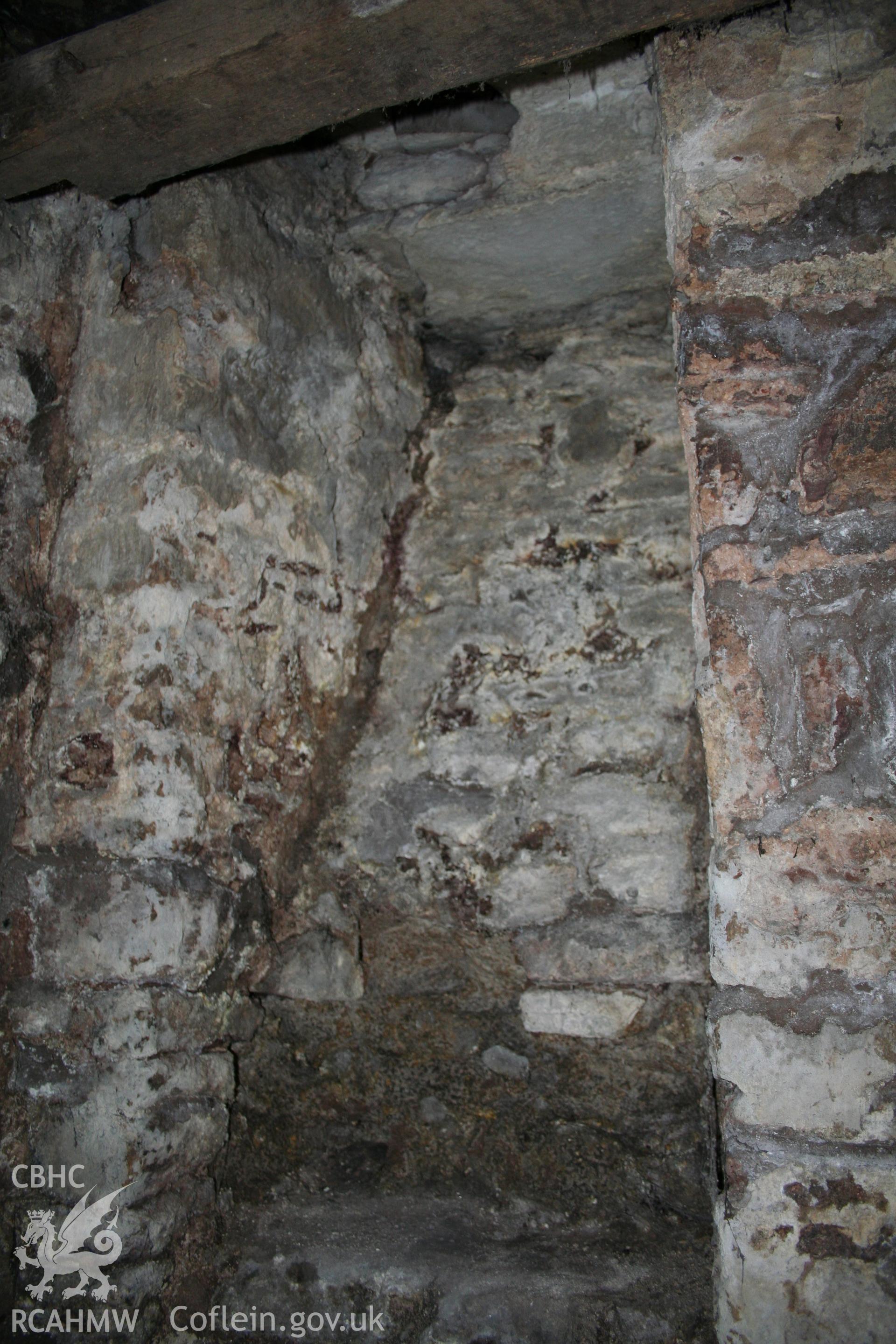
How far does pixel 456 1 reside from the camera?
4.39 ft

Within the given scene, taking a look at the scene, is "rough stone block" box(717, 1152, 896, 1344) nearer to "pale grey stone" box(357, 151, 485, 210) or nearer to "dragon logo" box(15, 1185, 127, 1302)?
"dragon logo" box(15, 1185, 127, 1302)

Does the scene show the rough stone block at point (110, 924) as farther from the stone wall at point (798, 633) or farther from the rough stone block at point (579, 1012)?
the stone wall at point (798, 633)

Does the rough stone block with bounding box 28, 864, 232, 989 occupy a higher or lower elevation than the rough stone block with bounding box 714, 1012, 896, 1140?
higher

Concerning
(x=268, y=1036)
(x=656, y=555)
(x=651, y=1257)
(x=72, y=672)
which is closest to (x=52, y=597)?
(x=72, y=672)

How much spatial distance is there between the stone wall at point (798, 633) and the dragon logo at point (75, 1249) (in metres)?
1.04

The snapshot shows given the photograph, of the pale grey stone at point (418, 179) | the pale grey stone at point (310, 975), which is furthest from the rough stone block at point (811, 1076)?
the pale grey stone at point (418, 179)

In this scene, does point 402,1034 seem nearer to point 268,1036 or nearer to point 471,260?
point 268,1036

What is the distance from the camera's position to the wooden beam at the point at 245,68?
1372mm

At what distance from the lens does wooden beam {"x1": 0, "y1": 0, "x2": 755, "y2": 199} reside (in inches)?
54.0

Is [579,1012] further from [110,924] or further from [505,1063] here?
[110,924]

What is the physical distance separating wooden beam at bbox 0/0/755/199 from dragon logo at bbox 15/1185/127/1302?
6.35ft

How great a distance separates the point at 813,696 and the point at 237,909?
1.18 metres

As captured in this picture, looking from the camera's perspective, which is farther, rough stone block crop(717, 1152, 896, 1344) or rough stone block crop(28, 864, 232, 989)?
rough stone block crop(28, 864, 232, 989)

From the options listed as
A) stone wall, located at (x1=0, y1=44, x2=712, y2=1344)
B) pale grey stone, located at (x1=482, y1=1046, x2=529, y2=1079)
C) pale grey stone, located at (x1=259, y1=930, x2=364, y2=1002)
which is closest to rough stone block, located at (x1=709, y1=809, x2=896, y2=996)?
stone wall, located at (x1=0, y1=44, x2=712, y2=1344)
